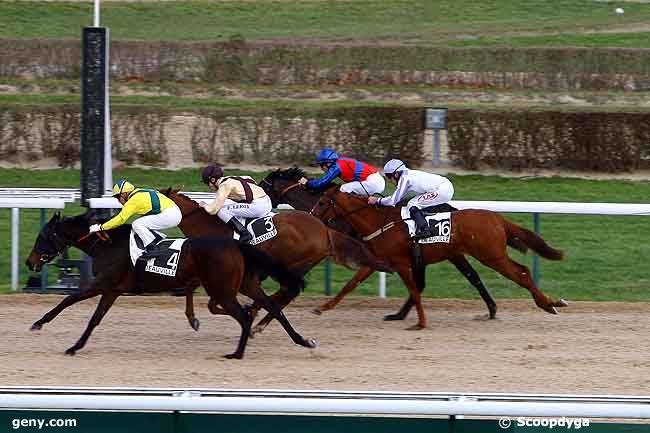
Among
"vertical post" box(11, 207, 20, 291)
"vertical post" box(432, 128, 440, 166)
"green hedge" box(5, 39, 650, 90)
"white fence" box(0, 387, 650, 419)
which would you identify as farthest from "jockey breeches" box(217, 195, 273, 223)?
"green hedge" box(5, 39, 650, 90)

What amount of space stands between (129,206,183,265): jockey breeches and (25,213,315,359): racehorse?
0.08 m

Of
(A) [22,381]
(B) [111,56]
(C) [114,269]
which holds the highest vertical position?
(B) [111,56]

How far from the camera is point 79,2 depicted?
29.6 meters

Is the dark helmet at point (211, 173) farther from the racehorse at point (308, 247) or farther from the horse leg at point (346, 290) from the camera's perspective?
the horse leg at point (346, 290)

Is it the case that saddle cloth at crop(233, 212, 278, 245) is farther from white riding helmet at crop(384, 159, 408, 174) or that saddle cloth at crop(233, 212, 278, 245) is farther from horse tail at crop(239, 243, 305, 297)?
white riding helmet at crop(384, 159, 408, 174)

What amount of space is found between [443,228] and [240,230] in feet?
4.91

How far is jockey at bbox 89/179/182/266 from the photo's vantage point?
7.80m

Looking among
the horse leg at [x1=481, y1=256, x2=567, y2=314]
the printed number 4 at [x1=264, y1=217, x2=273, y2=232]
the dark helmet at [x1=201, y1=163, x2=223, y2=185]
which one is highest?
the dark helmet at [x1=201, y1=163, x2=223, y2=185]

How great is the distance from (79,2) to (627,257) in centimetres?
2139

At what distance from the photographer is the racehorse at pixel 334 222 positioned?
916cm

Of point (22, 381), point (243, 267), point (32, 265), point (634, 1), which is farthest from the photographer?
point (634, 1)

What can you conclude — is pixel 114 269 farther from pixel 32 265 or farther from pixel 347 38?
pixel 347 38

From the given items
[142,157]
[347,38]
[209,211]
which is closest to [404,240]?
[209,211]

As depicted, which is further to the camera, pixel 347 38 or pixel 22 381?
pixel 347 38
